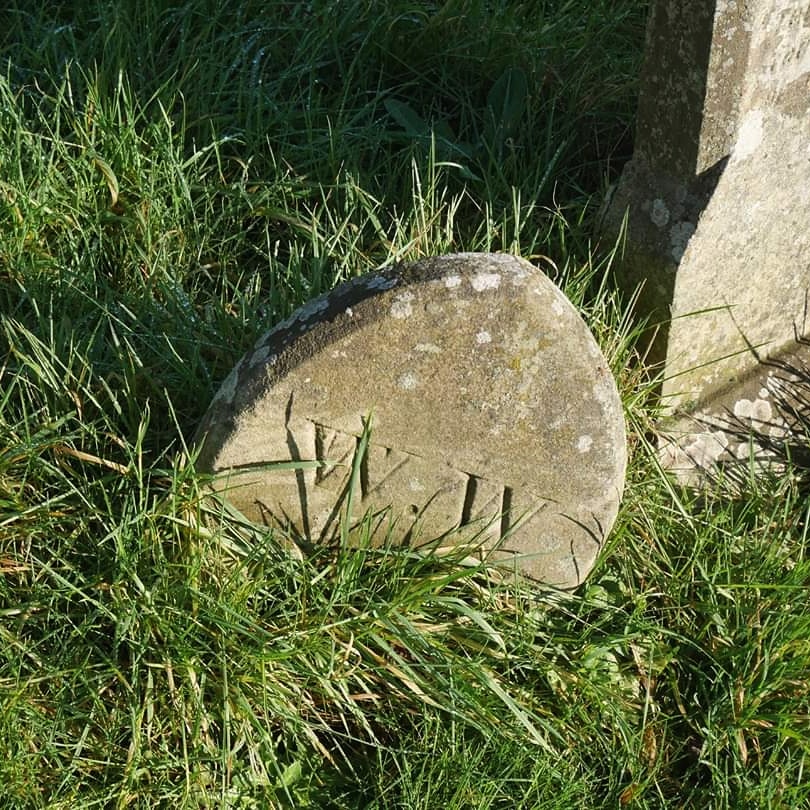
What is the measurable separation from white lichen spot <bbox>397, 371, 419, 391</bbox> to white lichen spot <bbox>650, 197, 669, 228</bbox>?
886 mm

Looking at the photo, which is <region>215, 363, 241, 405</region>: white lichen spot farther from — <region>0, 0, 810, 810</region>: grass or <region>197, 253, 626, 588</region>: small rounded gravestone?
<region>0, 0, 810, 810</region>: grass

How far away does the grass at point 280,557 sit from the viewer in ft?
7.26

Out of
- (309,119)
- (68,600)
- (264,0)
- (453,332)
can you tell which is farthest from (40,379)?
(264,0)

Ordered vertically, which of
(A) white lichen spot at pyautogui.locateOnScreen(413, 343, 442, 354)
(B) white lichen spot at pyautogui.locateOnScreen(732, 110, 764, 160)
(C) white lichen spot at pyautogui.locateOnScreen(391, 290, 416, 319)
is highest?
(B) white lichen spot at pyautogui.locateOnScreen(732, 110, 764, 160)

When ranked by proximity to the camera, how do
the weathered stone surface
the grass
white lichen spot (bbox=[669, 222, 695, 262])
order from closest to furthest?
the grass
the weathered stone surface
white lichen spot (bbox=[669, 222, 695, 262])

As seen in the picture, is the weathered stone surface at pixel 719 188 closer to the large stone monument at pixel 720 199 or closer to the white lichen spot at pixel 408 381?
the large stone monument at pixel 720 199

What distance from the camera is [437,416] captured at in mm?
2236

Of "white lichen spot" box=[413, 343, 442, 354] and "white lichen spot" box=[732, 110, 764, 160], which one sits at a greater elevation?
"white lichen spot" box=[732, 110, 764, 160]

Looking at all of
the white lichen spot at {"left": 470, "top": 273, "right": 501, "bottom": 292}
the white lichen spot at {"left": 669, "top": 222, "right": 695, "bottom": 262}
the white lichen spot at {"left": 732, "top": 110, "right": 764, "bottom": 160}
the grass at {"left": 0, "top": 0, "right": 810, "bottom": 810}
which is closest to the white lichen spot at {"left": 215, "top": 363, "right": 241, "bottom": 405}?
the grass at {"left": 0, "top": 0, "right": 810, "bottom": 810}

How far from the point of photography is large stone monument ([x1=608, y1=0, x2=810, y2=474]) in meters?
2.51

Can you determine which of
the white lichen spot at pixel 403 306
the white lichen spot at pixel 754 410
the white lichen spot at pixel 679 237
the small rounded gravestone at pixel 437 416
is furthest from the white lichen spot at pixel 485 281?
the white lichen spot at pixel 754 410

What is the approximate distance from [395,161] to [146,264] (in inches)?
32.1

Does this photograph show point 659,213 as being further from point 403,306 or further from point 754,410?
point 403,306

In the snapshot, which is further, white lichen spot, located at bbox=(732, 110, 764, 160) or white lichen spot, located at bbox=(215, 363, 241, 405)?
white lichen spot, located at bbox=(732, 110, 764, 160)
